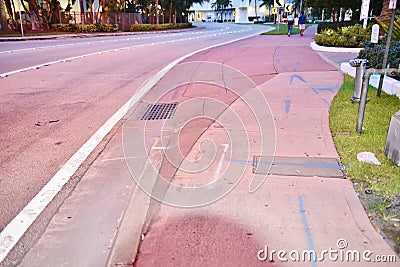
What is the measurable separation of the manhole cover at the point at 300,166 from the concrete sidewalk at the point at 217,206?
0.01 m

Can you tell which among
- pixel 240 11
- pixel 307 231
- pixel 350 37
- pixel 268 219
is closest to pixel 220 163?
pixel 268 219

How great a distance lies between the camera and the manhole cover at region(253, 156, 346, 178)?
400cm

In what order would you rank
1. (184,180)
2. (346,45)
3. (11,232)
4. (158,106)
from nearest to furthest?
(11,232) → (184,180) → (158,106) → (346,45)

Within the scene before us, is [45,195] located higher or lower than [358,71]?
lower

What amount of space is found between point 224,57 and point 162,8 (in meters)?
44.7

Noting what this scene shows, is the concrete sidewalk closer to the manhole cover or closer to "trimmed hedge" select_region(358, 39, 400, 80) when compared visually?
the manhole cover

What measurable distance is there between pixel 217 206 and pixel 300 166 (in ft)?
4.10

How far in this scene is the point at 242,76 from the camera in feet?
Result: 32.0

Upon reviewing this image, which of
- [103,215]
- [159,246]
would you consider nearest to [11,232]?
A: [103,215]

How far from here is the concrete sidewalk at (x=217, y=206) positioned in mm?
2797

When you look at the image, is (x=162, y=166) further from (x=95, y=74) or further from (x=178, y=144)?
(x=95, y=74)

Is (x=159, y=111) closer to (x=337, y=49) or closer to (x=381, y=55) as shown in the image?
(x=381, y=55)

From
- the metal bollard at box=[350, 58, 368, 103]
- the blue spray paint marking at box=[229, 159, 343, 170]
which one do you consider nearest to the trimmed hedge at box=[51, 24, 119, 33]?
the metal bollard at box=[350, 58, 368, 103]

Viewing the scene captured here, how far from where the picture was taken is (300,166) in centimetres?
419
